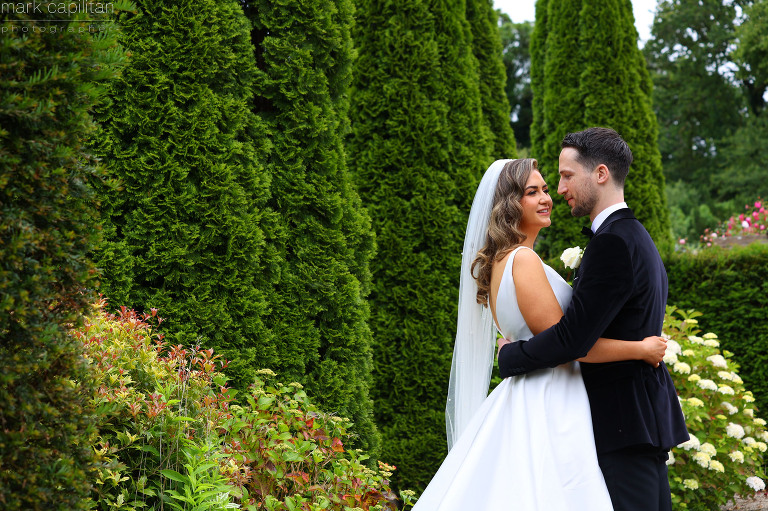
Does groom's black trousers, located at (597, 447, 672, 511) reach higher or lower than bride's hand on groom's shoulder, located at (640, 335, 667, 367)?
lower

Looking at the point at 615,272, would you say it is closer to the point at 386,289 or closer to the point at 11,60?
the point at 11,60

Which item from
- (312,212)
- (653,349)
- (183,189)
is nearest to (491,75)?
(312,212)

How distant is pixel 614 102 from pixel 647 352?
7.15m

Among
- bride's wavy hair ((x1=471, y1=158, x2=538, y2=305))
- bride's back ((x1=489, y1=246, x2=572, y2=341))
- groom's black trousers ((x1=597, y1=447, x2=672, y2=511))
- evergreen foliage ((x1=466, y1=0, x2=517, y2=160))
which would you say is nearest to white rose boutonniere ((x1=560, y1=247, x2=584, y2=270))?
bride's back ((x1=489, y1=246, x2=572, y2=341))

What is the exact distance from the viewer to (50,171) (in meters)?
1.76

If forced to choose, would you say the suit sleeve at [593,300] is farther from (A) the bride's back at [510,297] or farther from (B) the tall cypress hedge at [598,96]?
(B) the tall cypress hedge at [598,96]

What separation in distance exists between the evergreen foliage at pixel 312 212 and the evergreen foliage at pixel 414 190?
3.25ft

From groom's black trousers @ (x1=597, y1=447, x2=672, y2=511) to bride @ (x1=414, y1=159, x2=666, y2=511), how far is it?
1.6 inches

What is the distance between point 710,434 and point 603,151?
345cm

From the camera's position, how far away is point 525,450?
2582 millimetres

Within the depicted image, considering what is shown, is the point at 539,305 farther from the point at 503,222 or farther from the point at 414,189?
the point at 414,189

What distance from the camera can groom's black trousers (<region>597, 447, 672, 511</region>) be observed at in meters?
2.44

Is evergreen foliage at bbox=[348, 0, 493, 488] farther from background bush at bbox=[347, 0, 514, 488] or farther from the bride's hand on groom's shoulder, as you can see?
the bride's hand on groom's shoulder

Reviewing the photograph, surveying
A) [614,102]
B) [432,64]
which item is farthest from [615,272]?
[614,102]
